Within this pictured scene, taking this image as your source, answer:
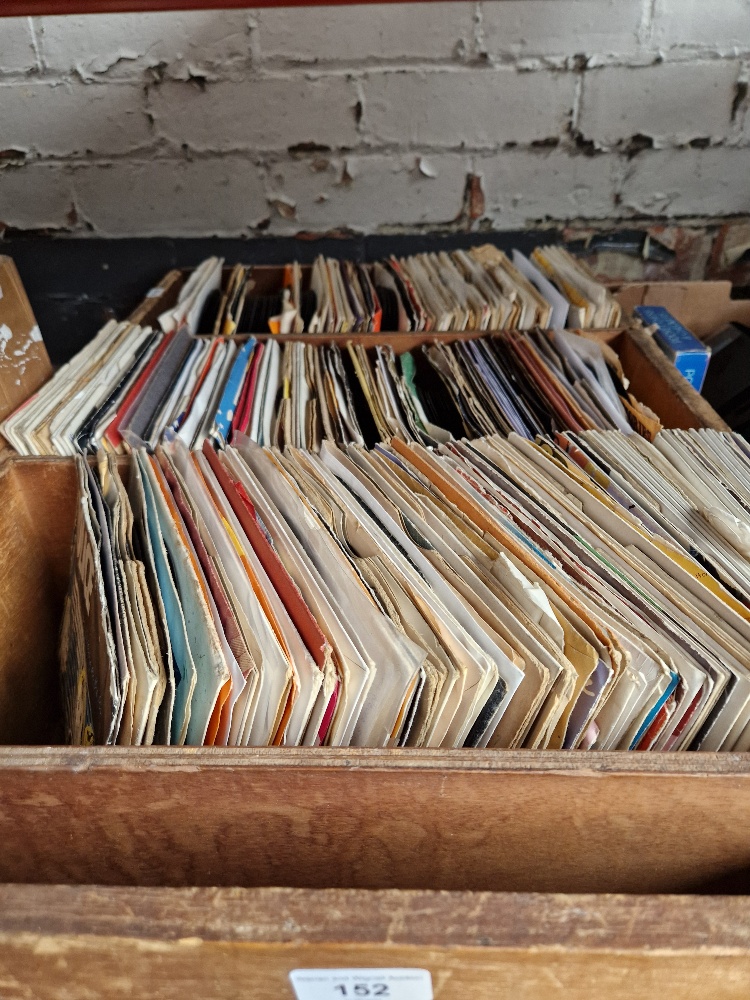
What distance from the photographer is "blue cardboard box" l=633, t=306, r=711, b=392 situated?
150 centimetres

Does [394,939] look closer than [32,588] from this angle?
Yes

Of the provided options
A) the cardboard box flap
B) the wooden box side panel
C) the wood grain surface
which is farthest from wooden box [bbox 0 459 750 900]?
the cardboard box flap

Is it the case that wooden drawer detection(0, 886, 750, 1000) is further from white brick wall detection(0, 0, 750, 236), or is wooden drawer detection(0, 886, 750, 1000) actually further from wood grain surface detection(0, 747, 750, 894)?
white brick wall detection(0, 0, 750, 236)

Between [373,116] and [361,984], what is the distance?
2125 mm

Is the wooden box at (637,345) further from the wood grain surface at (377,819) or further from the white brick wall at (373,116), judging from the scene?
the wood grain surface at (377,819)

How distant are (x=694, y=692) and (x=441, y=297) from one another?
1.31m

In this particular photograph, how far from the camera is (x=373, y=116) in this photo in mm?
1982

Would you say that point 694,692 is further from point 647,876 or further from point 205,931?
point 205,931

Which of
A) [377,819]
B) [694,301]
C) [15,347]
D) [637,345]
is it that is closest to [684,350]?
[637,345]

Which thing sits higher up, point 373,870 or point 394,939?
point 394,939

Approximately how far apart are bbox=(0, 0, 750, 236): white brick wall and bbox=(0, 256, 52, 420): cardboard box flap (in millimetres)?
1039

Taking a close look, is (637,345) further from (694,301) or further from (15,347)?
(15,347)

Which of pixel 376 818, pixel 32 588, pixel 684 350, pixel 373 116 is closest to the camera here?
pixel 376 818

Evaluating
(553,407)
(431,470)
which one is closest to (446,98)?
(553,407)
